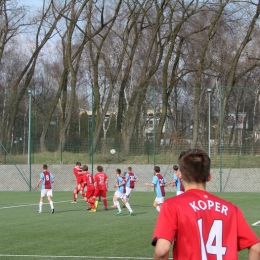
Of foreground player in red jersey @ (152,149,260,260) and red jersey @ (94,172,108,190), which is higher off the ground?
foreground player in red jersey @ (152,149,260,260)

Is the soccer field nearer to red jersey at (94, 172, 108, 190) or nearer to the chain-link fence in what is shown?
red jersey at (94, 172, 108, 190)

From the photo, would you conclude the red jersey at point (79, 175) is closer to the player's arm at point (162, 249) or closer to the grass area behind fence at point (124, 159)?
the grass area behind fence at point (124, 159)

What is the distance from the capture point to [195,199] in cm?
414

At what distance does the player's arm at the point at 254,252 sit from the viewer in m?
4.14

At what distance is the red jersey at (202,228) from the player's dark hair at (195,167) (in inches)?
3.5

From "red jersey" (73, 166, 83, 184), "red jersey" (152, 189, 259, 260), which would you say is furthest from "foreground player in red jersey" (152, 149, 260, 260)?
"red jersey" (73, 166, 83, 184)

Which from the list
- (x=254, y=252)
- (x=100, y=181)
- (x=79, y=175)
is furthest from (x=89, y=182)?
(x=254, y=252)

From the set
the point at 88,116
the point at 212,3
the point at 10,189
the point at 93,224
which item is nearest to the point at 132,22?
the point at 212,3

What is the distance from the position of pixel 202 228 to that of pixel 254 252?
41cm

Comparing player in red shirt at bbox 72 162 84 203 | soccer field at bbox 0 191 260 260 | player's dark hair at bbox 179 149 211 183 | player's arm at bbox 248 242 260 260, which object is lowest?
soccer field at bbox 0 191 260 260

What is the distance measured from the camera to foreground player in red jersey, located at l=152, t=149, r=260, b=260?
4.04m

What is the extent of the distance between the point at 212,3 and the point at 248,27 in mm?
2833

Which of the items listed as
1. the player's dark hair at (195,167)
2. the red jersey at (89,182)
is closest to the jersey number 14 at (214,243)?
the player's dark hair at (195,167)

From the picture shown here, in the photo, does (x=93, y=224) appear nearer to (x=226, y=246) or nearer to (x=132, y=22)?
(x=226, y=246)
